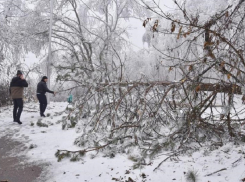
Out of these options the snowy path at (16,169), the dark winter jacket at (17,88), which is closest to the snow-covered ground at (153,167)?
the snowy path at (16,169)

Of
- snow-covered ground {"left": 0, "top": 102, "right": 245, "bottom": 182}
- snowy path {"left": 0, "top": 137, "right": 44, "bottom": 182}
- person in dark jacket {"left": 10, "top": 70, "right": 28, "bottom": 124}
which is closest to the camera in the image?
snow-covered ground {"left": 0, "top": 102, "right": 245, "bottom": 182}

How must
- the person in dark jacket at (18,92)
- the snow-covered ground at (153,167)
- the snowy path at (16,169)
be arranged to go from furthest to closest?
1. the person in dark jacket at (18,92)
2. the snowy path at (16,169)
3. the snow-covered ground at (153,167)

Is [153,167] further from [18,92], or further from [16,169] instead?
[18,92]

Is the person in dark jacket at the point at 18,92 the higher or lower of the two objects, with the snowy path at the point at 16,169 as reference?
higher

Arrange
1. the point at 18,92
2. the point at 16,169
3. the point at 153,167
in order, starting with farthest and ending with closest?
the point at 18,92 < the point at 16,169 < the point at 153,167

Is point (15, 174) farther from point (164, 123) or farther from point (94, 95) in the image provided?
point (164, 123)

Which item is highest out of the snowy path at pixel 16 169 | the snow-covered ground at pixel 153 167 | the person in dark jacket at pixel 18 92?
the person in dark jacket at pixel 18 92

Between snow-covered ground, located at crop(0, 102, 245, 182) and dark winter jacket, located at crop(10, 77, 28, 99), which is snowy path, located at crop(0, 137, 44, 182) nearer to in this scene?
snow-covered ground, located at crop(0, 102, 245, 182)

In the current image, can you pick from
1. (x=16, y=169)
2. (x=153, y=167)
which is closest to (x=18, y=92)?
(x=16, y=169)

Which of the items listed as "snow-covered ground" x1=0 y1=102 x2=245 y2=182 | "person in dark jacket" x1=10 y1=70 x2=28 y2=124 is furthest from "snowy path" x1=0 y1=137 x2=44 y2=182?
"person in dark jacket" x1=10 y1=70 x2=28 y2=124

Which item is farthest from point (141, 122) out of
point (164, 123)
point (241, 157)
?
point (241, 157)

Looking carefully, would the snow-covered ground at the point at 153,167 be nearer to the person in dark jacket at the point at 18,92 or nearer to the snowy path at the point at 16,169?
the snowy path at the point at 16,169

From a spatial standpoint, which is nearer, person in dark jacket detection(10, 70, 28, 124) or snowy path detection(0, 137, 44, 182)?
snowy path detection(0, 137, 44, 182)

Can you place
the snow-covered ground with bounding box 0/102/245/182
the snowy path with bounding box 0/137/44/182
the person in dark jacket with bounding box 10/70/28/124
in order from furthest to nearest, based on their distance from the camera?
1. the person in dark jacket with bounding box 10/70/28/124
2. the snowy path with bounding box 0/137/44/182
3. the snow-covered ground with bounding box 0/102/245/182
